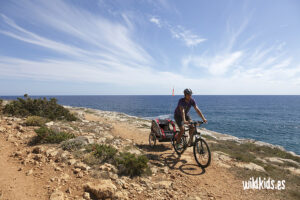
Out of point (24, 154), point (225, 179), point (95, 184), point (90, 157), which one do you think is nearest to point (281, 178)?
point (225, 179)

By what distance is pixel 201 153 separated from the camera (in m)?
6.14

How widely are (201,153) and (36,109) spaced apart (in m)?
11.9

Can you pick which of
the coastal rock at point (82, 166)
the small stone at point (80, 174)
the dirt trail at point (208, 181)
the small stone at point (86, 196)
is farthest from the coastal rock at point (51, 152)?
the dirt trail at point (208, 181)

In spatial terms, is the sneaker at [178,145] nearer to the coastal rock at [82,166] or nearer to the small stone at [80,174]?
the coastal rock at [82,166]

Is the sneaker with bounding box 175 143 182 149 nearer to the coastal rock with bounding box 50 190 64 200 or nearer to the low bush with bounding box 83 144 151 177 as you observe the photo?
the low bush with bounding box 83 144 151 177

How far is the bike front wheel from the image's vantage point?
6.01 meters

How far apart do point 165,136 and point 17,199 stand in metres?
5.64

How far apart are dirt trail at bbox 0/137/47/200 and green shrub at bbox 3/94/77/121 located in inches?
258

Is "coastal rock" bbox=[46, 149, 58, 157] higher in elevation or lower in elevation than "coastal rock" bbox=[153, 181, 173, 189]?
higher

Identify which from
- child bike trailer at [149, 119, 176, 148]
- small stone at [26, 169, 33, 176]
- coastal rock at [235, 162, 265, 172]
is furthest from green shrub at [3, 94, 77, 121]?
coastal rock at [235, 162, 265, 172]

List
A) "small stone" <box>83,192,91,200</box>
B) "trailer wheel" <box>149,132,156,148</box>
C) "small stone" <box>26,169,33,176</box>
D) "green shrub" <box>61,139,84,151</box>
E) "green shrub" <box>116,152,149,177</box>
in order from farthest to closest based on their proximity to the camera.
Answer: "trailer wheel" <box>149,132,156,148</box> → "green shrub" <box>61,139,84,151</box> → "green shrub" <box>116,152,149,177</box> → "small stone" <box>26,169,33,176</box> → "small stone" <box>83,192,91,200</box>

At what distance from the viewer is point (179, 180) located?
5.06 metres

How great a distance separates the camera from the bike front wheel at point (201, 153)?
601cm

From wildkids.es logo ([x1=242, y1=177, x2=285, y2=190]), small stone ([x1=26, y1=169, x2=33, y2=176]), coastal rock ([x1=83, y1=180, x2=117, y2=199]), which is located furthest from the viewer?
wildkids.es logo ([x1=242, y1=177, x2=285, y2=190])
